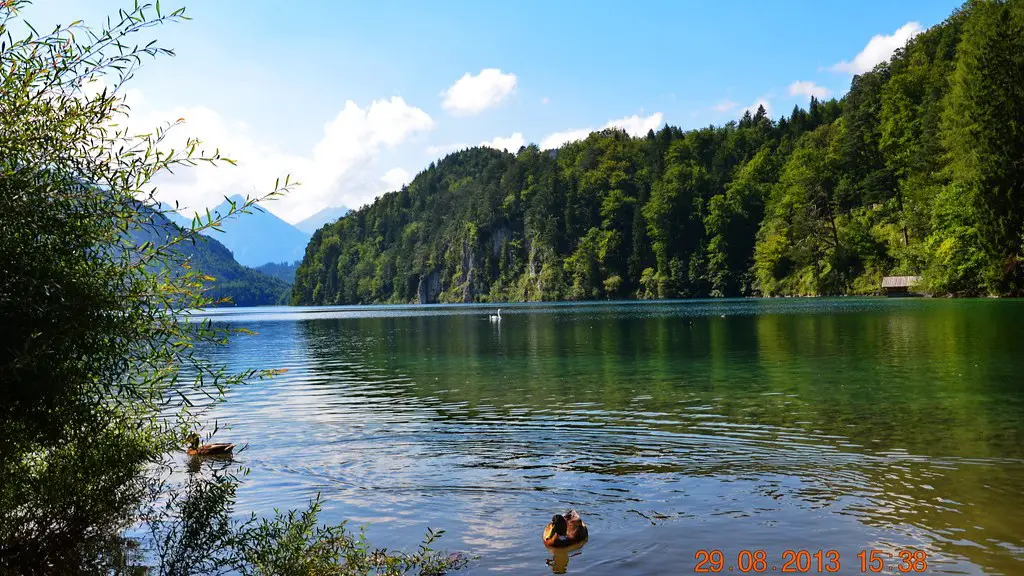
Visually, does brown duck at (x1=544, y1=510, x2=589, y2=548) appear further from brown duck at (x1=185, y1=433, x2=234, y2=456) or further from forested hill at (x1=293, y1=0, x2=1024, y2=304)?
forested hill at (x1=293, y1=0, x2=1024, y2=304)

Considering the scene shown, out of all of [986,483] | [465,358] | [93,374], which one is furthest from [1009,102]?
[93,374]

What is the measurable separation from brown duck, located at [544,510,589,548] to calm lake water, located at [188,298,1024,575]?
0.19 metres

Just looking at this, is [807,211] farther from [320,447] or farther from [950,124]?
[320,447]

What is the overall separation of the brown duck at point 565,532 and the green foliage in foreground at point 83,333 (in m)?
1.55

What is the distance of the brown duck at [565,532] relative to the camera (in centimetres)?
1014

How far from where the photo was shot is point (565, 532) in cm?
1027

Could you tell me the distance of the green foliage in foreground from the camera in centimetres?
736
